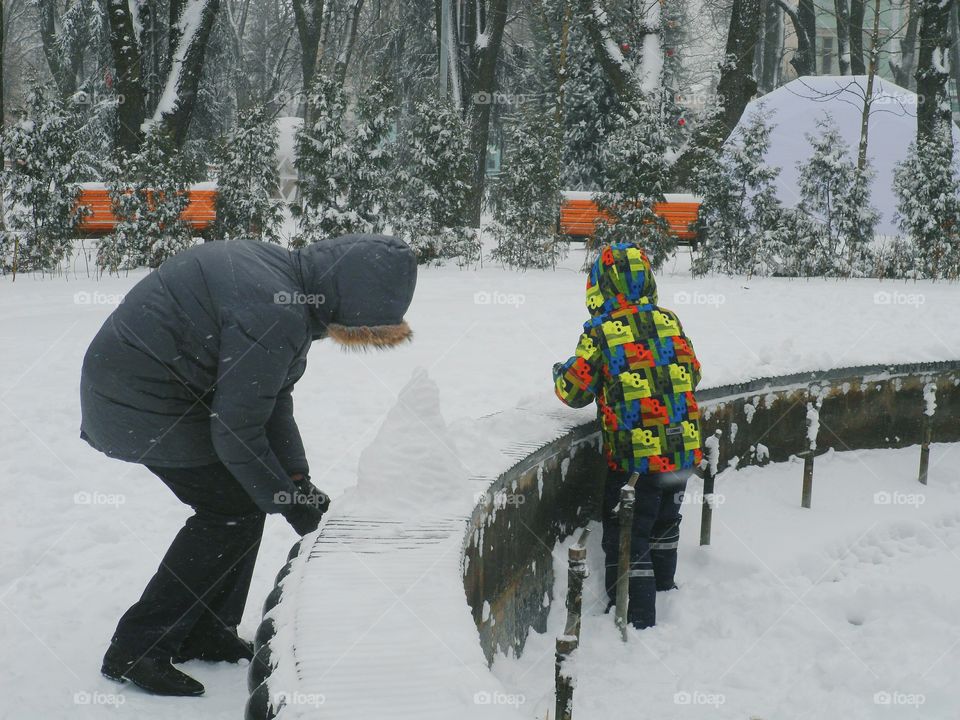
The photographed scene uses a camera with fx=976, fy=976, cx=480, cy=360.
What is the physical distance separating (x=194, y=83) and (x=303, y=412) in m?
11.9

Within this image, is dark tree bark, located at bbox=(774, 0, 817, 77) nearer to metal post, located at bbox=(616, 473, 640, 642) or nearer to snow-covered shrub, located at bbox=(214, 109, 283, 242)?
snow-covered shrub, located at bbox=(214, 109, 283, 242)

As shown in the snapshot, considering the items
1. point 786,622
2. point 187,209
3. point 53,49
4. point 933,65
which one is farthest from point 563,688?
point 53,49

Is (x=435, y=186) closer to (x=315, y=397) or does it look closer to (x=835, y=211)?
(x=835, y=211)

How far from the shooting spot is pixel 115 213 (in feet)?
45.7

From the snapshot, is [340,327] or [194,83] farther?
[194,83]

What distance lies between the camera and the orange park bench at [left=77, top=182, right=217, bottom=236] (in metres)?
15.1

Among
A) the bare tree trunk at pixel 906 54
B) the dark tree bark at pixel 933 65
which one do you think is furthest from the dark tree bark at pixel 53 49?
the bare tree trunk at pixel 906 54

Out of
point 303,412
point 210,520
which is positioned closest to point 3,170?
point 303,412

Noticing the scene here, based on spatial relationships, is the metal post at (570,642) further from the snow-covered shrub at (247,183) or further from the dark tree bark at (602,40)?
the dark tree bark at (602,40)

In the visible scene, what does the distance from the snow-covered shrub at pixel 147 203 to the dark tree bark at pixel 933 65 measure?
11672 millimetres

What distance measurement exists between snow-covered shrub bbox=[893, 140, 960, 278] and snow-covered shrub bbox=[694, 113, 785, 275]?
2.03m

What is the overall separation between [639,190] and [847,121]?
11.1m

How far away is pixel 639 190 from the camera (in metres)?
14.4

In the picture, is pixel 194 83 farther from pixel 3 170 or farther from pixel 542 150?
pixel 542 150
